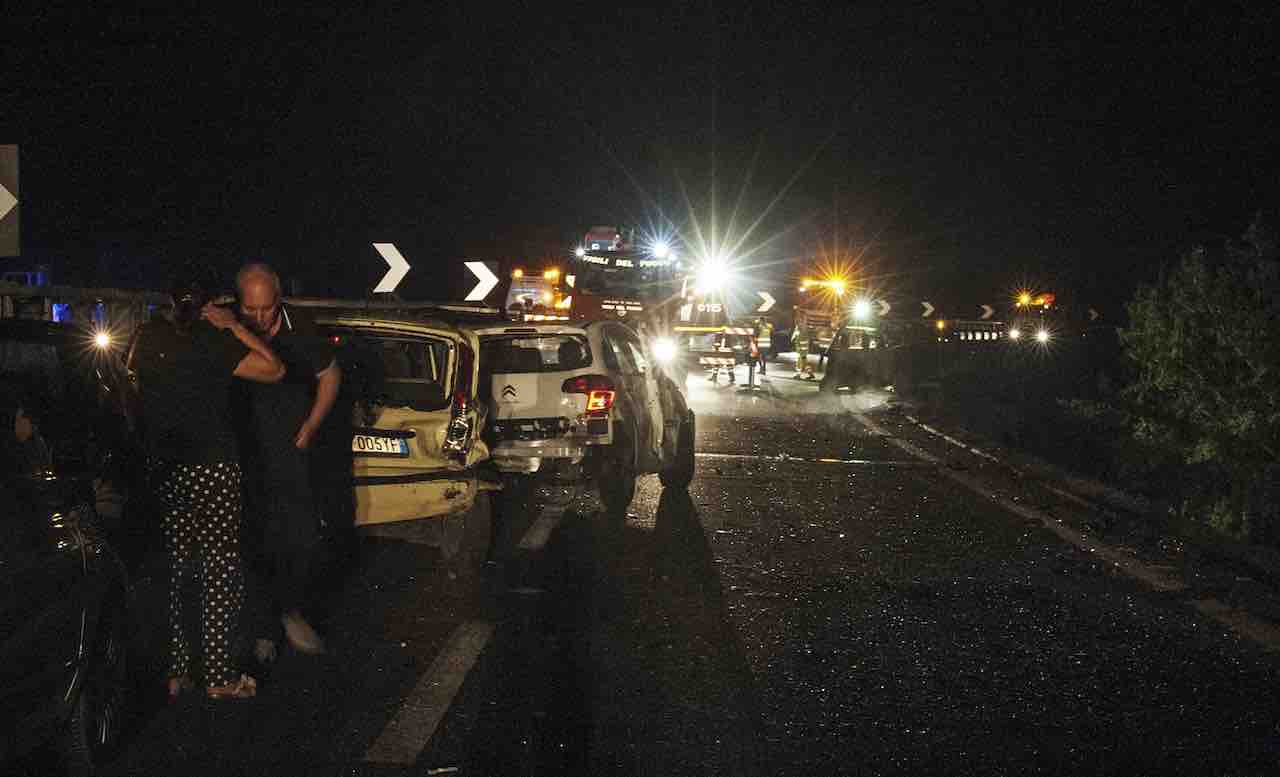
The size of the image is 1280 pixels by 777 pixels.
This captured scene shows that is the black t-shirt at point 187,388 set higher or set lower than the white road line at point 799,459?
higher

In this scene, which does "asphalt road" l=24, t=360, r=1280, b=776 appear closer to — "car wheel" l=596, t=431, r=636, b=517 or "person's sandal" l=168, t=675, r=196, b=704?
"person's sandal" l=168, t=675, r=196, b=704

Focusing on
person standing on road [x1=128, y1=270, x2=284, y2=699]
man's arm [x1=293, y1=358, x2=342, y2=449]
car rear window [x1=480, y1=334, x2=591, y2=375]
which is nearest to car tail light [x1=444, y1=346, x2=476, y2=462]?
man's arm [x1=293, y1=358, x2=342, y2=449]

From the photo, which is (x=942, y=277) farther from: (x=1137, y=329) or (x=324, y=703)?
(x=324, y=703)

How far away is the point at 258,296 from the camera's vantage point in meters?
6.08

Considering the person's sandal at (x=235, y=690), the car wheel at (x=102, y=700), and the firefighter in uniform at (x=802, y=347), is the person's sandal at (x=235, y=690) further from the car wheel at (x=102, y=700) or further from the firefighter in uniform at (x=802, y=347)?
the firefighter in uniform at (x=802, y=347)

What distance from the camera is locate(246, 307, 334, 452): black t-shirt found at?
609 centimetres

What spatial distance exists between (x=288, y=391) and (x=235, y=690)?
4.43 feet

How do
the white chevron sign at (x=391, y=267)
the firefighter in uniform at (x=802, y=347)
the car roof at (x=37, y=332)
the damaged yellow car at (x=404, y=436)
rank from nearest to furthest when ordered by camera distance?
1. the car roof at (x=37, y=332)
2. the damaged yellow car at (x=404, y=436)
3. the white chevron sign at (x=391, y=267)
4. the firefighter in uniform at (x=802, y=347)

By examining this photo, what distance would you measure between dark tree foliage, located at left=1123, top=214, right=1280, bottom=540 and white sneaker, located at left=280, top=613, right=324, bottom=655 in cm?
742

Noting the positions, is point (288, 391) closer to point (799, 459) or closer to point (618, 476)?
point (618, 476)

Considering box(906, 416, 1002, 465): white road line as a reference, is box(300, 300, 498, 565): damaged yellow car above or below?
above

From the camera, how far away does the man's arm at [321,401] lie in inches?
246

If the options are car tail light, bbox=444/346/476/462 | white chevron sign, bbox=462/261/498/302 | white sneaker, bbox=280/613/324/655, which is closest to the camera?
white sneaker, bbox=280/613/324/655

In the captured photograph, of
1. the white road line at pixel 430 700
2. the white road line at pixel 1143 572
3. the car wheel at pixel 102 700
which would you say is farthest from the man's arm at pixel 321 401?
the white road line at pixel 1143 572
